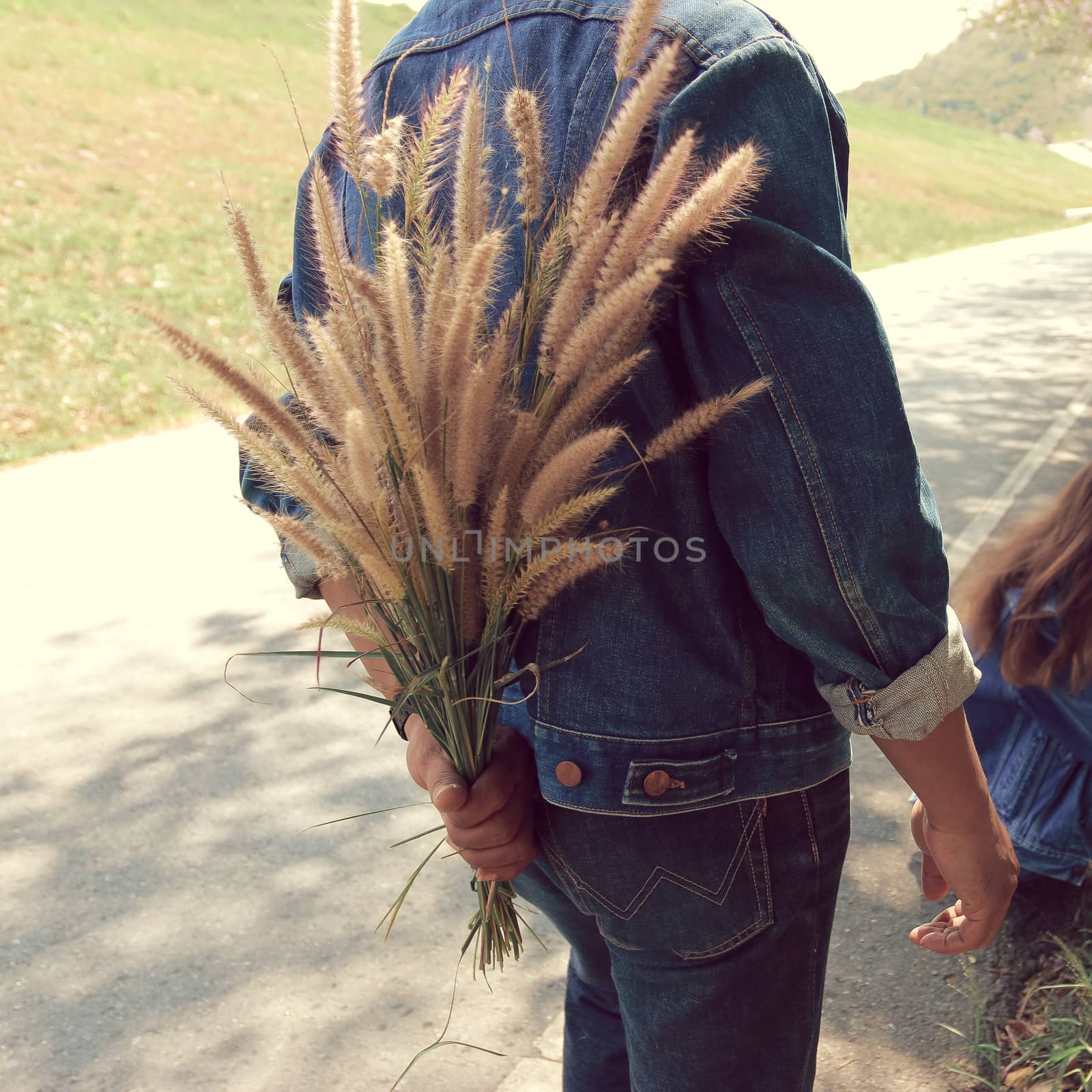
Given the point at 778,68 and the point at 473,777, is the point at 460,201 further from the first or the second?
the point at 473,777

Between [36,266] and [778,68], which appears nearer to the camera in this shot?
[778,68]

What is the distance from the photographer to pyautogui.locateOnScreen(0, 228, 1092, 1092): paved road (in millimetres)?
2512

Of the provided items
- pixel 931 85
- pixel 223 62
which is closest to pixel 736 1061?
pixel 223 62

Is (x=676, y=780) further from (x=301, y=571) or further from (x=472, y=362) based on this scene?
(x=301, y=571)

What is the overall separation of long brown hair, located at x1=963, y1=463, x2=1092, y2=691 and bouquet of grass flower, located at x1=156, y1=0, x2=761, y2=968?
1753mm

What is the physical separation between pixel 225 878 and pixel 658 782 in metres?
2.26

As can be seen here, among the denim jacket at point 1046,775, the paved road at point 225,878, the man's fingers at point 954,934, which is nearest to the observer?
the man's fingers at point 954,934

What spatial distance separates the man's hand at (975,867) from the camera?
1344mm

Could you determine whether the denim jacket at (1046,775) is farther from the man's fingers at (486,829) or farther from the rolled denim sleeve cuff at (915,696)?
the man's fingers at (486,829)

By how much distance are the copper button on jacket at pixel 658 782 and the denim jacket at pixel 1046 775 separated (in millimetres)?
1728

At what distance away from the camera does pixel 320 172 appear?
1.17 metres

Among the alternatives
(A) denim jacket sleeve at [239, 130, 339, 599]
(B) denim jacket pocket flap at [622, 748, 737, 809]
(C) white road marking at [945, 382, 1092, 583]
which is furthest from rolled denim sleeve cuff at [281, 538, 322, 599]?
(C) white road marking at [945, 382, 1092, 583]

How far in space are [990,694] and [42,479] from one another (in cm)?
569

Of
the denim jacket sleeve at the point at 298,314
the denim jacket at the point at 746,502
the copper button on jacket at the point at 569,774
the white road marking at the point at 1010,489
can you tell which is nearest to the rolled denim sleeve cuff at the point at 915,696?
the denim jacket at the point at 746,502
